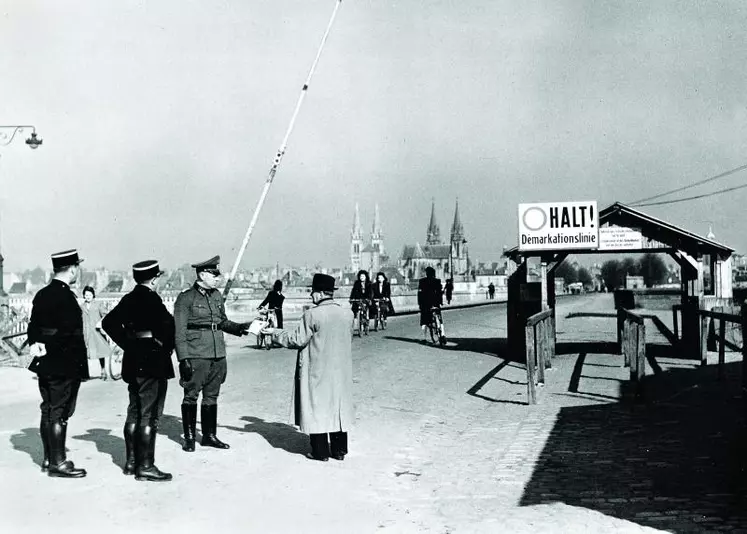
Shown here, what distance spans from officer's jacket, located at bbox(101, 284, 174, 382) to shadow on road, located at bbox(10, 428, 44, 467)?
4.92 feet

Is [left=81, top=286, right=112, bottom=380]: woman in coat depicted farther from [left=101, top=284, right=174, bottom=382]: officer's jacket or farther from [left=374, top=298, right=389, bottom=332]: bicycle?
[left=374, top=298, right=389, bottom=332]: bicycle

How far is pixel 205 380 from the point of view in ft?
28.0

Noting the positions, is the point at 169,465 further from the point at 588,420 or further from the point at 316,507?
the point at 588,420

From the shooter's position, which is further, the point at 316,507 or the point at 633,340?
the point at 633,340

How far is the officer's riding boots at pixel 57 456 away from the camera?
7156 millimetres

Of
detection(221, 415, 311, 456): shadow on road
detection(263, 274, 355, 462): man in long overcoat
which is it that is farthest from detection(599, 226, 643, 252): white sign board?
detection(263, 274, 355, 462): man in long overcoat

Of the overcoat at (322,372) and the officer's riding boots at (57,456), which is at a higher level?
the overcoat at (322,372)

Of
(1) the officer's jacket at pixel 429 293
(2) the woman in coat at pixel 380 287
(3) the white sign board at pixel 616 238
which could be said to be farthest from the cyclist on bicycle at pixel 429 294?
(2) the woman in coat at pixel 380 287

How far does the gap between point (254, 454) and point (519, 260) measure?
12.5 meters

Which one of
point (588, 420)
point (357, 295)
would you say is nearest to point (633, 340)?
point (588, 420)

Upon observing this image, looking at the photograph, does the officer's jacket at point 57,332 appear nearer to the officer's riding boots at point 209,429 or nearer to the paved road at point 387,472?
the paved road at point 387,472

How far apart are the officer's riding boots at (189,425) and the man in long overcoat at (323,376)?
1057 millimetres

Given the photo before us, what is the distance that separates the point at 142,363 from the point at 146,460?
837 mm

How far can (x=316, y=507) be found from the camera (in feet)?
21.2
